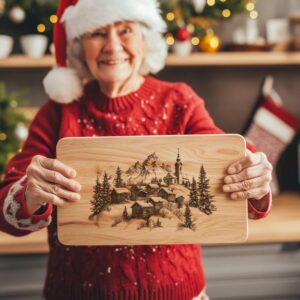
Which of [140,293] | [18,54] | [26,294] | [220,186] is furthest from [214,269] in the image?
[18,54]

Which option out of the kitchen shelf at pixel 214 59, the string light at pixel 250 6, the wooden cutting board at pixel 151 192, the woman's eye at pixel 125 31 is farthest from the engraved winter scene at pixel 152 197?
the string light at pixel 250 6

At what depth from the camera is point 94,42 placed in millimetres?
1184

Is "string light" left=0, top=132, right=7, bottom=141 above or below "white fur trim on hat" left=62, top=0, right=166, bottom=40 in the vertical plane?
below

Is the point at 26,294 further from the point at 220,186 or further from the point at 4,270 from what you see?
the point at 220,186

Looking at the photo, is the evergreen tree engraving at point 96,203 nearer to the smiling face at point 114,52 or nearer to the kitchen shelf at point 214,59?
the smiling face at point 114,52

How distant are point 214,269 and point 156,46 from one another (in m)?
1.11

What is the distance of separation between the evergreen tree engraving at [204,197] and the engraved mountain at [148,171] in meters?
0.07

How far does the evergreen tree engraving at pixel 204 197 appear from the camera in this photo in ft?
3.35

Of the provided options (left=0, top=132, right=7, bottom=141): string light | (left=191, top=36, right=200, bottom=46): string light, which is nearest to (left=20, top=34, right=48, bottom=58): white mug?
(left=0, top=132, right=7, bottom=141): string light

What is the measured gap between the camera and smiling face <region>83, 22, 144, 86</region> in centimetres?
117

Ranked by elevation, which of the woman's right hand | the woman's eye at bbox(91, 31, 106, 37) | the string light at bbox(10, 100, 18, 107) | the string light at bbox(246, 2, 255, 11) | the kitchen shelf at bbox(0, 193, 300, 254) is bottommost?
the kitchen shelf at bbox(0, 193, 300, 254)

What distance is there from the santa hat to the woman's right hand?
26cm

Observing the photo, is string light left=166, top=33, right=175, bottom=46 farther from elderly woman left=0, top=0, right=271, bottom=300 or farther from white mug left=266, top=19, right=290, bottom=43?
elderly woman left=0, top=0, right=271, bottom=300

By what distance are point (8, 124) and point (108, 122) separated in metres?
1.02
